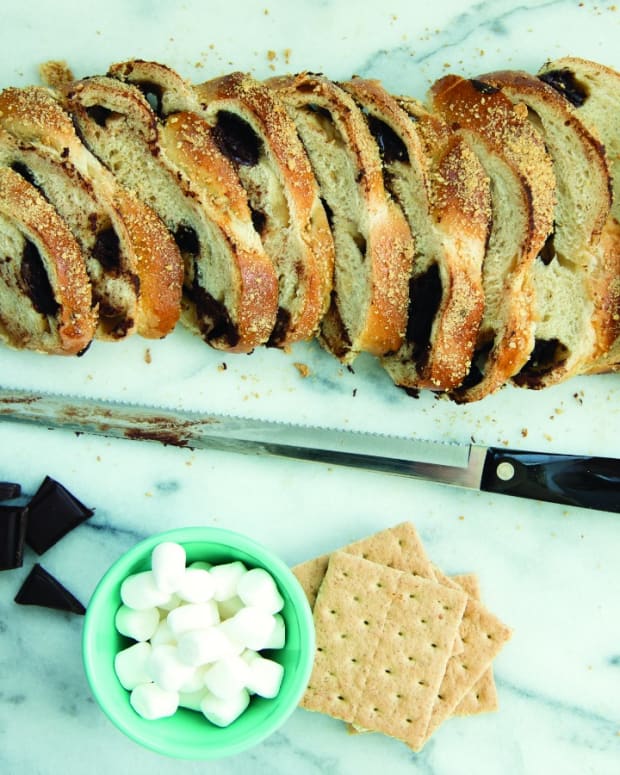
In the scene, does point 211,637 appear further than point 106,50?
No

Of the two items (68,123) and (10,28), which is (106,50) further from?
(68,123)

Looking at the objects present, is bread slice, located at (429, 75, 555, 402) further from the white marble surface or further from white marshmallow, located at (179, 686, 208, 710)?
white marshmallow, located at (179, 686, 208, 710)

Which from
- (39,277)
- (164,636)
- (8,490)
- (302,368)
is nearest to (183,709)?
(164,636)

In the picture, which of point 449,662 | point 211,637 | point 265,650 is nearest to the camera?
point 211,637

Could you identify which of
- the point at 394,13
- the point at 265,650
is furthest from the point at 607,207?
the point at 265,650

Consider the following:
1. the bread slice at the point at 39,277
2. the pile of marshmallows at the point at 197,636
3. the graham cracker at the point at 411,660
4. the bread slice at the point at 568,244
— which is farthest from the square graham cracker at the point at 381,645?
the bread slice at the point at 39,277

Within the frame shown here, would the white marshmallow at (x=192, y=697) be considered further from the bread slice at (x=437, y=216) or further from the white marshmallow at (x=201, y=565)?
the bread slice at (x=437, y=216)
